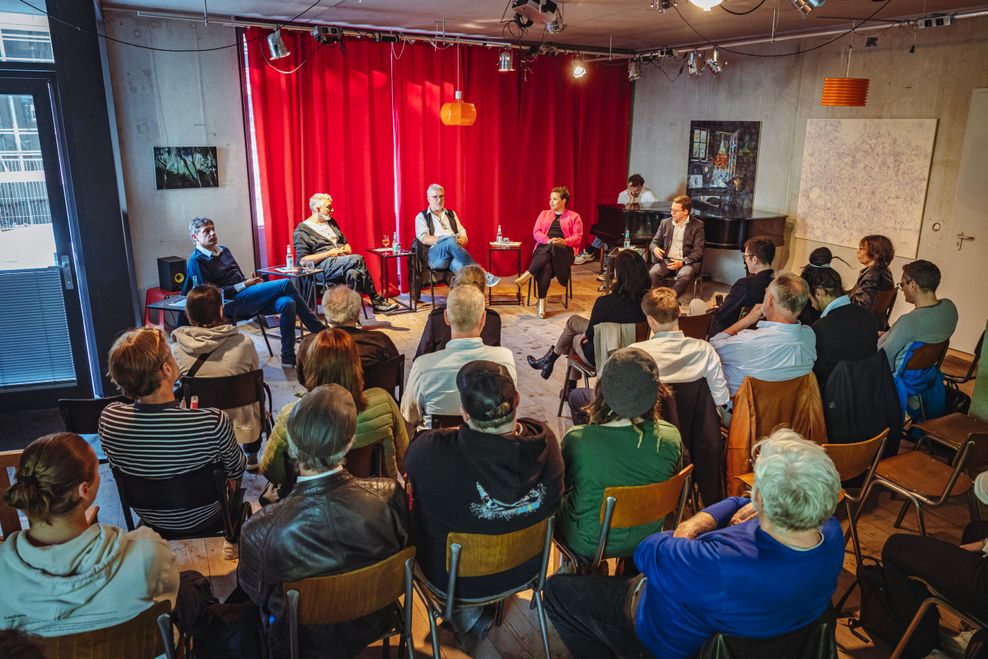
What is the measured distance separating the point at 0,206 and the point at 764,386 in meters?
4.96

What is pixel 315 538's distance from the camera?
200cm

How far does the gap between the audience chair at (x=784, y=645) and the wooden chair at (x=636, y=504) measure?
0.57 m

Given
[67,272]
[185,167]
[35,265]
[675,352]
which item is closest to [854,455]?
[675,352]

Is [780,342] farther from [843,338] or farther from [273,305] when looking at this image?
[273,305]

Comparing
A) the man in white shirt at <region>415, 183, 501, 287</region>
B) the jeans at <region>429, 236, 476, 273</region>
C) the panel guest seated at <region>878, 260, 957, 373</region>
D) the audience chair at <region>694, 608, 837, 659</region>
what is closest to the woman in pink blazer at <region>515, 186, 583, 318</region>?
the man in white shirt at <region>415, 183, 501, 287</region>

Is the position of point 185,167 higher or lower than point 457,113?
lower

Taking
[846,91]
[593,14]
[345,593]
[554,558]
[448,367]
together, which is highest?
[593,14]

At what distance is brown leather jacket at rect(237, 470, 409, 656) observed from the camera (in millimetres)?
1996

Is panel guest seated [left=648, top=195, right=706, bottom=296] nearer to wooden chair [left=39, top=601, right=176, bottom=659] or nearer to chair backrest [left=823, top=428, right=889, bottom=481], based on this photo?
chair backrest [left=823, top=428, right=889, bottom=481]

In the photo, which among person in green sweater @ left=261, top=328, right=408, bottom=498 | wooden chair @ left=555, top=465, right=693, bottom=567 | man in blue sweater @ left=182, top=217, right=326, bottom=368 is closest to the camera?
wooden chair @ left=555, top=465, right=693, bottom=567

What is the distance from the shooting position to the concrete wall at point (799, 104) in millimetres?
6441

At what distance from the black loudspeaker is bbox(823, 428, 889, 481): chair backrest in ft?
19.8

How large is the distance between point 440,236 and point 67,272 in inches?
146

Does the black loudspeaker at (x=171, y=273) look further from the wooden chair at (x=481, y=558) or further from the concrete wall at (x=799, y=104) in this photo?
the concrete wall at (x=799, y=104)
